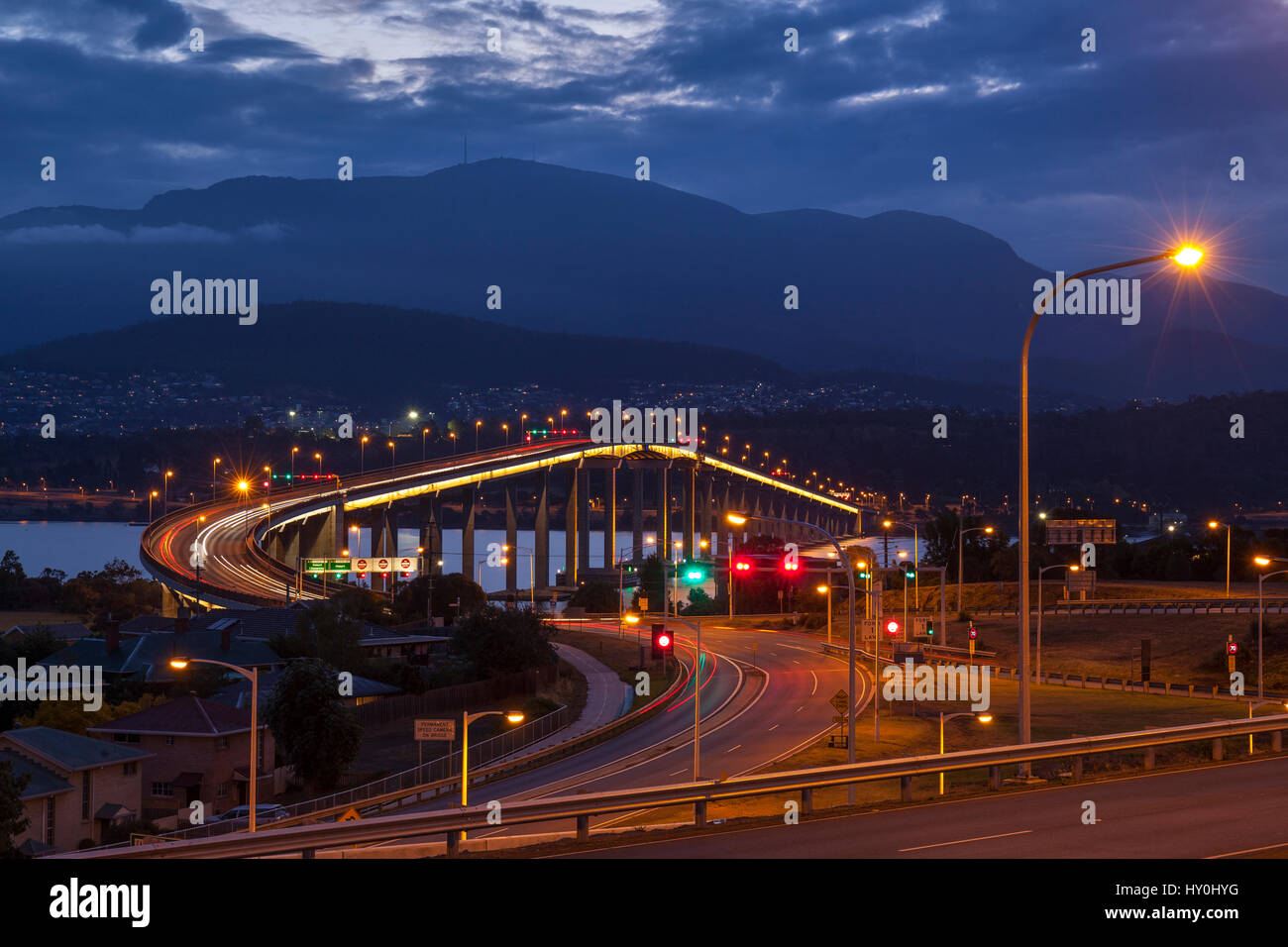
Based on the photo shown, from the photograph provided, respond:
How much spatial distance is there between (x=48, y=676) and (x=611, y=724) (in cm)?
2688

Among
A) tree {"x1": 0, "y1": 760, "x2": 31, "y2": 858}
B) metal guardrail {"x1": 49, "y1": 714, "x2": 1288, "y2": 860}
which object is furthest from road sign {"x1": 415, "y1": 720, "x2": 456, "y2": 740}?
tree {"x1": 0, "y1": 760, "x2": 31, "y2": 858}

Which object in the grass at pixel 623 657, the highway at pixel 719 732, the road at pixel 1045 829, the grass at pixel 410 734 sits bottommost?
the grass at pixel 410 734

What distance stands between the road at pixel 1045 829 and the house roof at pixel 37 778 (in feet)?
98.3

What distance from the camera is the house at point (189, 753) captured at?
50281mm

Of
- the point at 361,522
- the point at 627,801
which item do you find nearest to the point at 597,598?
the point at 361,522

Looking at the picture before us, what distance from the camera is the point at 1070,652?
82938 mm

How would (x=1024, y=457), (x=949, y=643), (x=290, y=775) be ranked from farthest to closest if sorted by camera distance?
(x=949, y=643)
(x=290, y=775)
(x=1024, y=457)

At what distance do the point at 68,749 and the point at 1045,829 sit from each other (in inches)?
1386

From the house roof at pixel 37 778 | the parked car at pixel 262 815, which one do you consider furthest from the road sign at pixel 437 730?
the house roof at pixel 37 778

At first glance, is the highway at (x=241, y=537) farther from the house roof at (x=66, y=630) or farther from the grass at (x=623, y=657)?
the grass at (x=623, y=657)

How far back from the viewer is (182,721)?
5106 cm

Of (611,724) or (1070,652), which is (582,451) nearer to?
(1070,652)

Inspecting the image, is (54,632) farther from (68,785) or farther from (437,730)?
(437,730)
